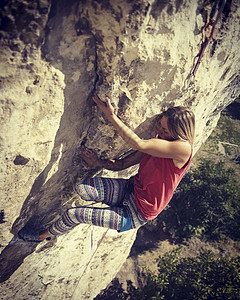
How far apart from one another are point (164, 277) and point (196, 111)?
417 centimetres

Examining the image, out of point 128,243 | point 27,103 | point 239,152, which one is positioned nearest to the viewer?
point 27,103

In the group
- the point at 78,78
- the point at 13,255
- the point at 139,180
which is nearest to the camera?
the point at 78,78

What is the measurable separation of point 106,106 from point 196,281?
441 centimetres

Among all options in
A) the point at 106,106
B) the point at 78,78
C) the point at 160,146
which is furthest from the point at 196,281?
the point at 78,78

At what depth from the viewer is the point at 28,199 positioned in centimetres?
229

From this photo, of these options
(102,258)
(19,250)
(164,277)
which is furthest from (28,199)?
(164,277)

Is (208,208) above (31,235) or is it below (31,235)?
below

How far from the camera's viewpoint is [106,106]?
6.77ft

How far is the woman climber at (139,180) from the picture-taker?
195 centimetres

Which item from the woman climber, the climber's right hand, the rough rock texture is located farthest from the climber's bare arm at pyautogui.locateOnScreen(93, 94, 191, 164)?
the climber's right hand

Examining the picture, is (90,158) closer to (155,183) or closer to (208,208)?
(155,183)

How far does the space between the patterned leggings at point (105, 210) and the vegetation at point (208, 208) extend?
4.80 metres

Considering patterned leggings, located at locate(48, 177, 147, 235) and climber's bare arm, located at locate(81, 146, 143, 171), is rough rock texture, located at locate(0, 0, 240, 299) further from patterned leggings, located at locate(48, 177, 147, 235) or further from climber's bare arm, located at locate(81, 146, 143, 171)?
patterned leggings, located at locate(48, 177, 147, 235)

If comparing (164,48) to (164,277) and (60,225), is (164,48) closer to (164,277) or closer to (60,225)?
(60,225)
